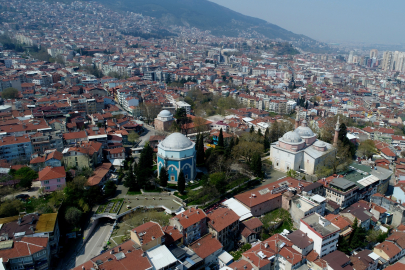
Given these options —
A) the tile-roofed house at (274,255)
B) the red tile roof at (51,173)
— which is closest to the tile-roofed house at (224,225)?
the tile-roofed house at (274,255)

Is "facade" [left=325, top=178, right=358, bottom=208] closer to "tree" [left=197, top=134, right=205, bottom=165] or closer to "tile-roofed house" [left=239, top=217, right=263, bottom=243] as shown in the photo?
"tile-roofed house" [left=239, top=217, right=263, bottom=243]

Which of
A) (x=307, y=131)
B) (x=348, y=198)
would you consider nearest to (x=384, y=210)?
(x=348, y=198)

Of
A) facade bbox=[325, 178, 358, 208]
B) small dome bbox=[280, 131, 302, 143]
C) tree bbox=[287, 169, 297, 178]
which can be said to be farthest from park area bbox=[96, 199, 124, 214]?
facade bbox=[325, 178, 358, 208]

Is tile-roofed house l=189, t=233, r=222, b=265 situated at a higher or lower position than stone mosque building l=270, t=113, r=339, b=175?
lower

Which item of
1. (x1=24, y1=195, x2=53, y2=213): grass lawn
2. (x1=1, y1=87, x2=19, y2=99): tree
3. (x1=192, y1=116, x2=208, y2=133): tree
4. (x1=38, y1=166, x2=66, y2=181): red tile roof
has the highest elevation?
(x1=1, y1=87, x2=19, y2=99): tree

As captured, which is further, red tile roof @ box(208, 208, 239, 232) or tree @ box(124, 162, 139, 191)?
tree @ box(124, 162, 139, 191)

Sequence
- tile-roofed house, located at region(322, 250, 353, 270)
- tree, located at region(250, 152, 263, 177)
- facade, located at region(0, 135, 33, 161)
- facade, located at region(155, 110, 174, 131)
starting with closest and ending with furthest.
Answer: tile-roofed house, located at region(322, 250, 353, 270), tree, located at region(250, 152, 263, 177), facade, located at region(0, 135, 33, 161), facade, located at region(155, 110, 174, 131)
